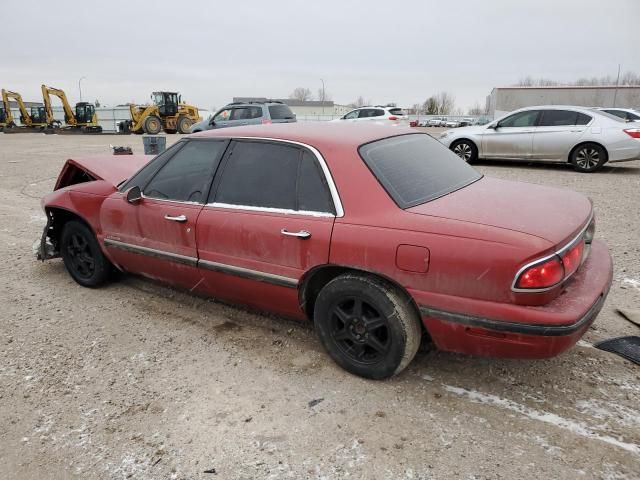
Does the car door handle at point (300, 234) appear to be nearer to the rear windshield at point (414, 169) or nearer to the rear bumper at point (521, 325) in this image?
the rear windshield at point (414, 169)

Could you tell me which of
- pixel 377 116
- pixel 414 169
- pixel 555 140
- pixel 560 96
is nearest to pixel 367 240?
pixel 414 169

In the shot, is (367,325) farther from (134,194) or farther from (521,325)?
(134,194)

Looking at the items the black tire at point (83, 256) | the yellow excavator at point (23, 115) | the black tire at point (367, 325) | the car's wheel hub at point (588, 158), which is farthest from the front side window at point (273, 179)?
the yellow excavator at point (23, 115)

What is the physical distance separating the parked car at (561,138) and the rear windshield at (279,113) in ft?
22.8

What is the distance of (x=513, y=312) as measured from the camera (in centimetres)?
226

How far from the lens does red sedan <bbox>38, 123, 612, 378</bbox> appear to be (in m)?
2.30

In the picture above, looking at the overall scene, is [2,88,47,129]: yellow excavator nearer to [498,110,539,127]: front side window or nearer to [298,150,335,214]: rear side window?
[498,110,539,127]: front side window

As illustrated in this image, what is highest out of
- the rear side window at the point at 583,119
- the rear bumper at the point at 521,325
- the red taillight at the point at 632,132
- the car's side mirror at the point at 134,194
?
the rear side window at the point at 583,119

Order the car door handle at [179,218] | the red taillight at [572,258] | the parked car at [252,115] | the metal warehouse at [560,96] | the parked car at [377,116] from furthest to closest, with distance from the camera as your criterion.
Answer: the metal warehouse at [560,96] < the parked car at [377,116] < the parked car at [252,115] < the car door handle at [179,218] < the red taillight at [572,258]

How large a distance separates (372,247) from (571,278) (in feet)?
3.64

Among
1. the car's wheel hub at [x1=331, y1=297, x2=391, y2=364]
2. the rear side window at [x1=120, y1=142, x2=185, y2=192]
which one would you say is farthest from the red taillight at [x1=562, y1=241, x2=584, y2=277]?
the rear side window at [x1=120, y1=142, x2=185, y2=192]

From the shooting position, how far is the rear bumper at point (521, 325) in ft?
7.36

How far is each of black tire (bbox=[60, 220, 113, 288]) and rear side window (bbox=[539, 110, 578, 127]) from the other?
9709 mm

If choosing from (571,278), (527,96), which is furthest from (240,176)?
(527,96)
